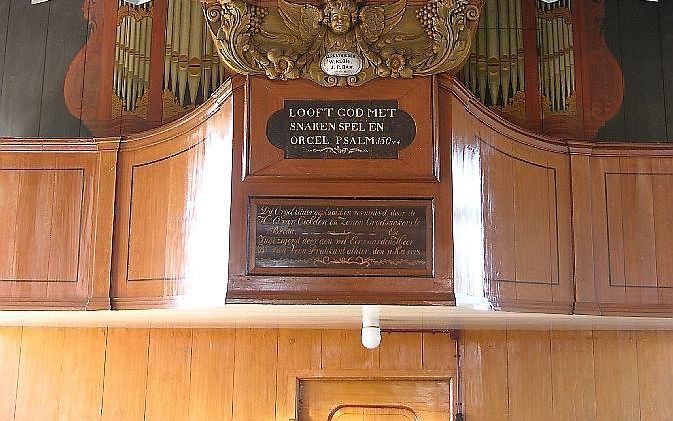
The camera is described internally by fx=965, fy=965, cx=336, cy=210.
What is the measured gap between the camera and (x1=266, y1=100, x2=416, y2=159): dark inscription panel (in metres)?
6.16

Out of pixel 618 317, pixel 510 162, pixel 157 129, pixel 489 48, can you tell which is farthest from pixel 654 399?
pixel 157 129

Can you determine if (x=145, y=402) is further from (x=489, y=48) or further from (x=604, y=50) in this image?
(x=604, y=50)

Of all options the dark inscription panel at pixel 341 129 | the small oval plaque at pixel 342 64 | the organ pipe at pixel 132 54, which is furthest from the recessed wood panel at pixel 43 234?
the small oval plaque at pixel 342 64

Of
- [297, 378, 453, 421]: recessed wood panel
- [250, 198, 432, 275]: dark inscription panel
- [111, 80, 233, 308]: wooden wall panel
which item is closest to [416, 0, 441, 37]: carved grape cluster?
[250, 198, 432, 275]: dark inscription panel

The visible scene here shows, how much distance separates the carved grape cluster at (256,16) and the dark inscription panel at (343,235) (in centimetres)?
115

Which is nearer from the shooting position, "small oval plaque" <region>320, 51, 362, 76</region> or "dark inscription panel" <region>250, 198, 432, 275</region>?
"dark inscription panel" <region>250, 198, 432, 275</region>

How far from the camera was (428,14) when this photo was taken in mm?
6289

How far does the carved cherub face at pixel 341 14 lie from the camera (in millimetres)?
6262

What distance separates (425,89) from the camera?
6242mm

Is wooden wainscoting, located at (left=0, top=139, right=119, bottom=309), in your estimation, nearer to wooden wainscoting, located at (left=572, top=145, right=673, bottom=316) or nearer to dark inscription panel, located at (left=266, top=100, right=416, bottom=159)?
dark inscription panel, located at (left=266, top=100, right=416, bottom=159)

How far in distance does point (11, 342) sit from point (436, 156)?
172 inches

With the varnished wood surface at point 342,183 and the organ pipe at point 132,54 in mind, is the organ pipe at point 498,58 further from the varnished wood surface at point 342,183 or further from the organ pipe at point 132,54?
the organ pipe at point 132,54

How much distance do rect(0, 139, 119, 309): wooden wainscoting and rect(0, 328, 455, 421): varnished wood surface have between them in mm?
1353

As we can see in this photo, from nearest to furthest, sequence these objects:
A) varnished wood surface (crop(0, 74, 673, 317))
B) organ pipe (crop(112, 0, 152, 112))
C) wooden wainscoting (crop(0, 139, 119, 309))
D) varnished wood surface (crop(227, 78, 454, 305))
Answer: varnished wood surface (crop(227, 78, 454, 305)), varnished wood surface (crop(0, 74, 673, 317)), wooden wainscoting (crop(0, 139, 119, 309)), organ pipe (crop(112, 0, 152, 112))
